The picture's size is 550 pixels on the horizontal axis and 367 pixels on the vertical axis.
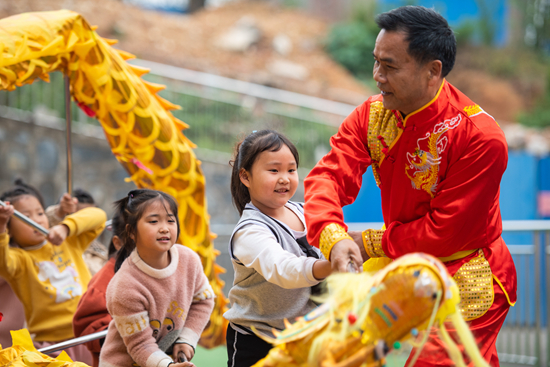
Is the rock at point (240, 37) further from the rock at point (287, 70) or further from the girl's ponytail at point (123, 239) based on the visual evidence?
the girl's ponytail at point (123, 239)

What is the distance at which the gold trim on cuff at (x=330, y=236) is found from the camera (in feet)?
5.63

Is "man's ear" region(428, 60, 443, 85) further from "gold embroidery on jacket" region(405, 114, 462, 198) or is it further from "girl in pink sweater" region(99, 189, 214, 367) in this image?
"girl in pink sweater" region(99, 189, 214, 367)

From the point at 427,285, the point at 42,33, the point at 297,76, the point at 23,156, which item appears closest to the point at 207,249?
the point at 42,33

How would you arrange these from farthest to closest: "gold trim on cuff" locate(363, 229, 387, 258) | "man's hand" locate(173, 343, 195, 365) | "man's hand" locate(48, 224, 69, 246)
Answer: "man's hand" locate(48, 224, 69, 246), "man's hand" locate(173, 343, 195, 365), "gold trim on cuff" locate(363, 229, 387, 258)

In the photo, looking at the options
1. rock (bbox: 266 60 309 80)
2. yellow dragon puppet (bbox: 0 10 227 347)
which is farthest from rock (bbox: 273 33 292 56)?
yellow dragon puppet (bbox: 0 10 227 347)

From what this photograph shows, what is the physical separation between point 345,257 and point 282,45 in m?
14.5

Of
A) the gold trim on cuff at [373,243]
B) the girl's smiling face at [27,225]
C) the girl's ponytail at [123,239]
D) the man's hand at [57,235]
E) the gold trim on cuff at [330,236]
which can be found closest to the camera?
the gold trim on cuff at [330,236]

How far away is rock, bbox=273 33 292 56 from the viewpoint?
610 inches

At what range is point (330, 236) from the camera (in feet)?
5.72

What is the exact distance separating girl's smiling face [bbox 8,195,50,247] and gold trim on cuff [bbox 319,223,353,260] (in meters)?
2.16

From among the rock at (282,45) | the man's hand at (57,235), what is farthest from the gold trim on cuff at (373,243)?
the rock at (282,45)

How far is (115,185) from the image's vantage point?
25.4ft

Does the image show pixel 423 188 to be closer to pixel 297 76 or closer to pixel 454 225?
pixel 454 225

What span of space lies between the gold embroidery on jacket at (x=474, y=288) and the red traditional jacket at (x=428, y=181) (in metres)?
0.02
